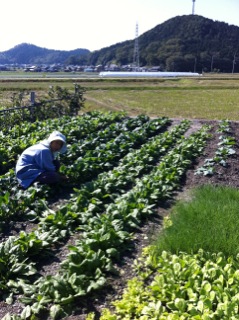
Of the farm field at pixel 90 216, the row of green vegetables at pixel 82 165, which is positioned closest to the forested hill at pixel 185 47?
the row of green vegetables at pixel 82 165

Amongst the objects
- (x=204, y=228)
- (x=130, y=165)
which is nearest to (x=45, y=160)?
(x=130, y=165)

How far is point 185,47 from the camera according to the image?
123375mm

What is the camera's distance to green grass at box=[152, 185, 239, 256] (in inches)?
156

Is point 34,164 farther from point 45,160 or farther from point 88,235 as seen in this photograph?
point 88,235

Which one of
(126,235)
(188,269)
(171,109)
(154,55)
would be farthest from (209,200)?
(154,55)

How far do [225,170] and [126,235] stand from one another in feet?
12.5

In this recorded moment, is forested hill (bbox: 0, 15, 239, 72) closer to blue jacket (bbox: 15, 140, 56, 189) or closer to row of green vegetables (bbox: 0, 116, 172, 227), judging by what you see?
row of green vegetables (bbox: 0, 116, 172, 227)

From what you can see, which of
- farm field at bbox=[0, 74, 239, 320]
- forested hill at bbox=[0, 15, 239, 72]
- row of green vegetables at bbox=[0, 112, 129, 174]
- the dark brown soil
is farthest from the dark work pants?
forested hill at bbox=[0, 15, 239, 72]

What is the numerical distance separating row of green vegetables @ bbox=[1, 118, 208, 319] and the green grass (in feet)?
1.71

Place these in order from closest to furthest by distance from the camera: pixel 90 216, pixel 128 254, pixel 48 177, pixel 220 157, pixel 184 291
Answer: pixel 184 291 → pixel 128 254 → pixel 90 216 → pixel 48 177 → pixel 220 157

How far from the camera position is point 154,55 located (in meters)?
126

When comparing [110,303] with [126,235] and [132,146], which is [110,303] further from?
[132,146]

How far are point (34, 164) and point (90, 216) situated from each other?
73.3 inches

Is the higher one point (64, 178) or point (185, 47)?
point (185, 47)
